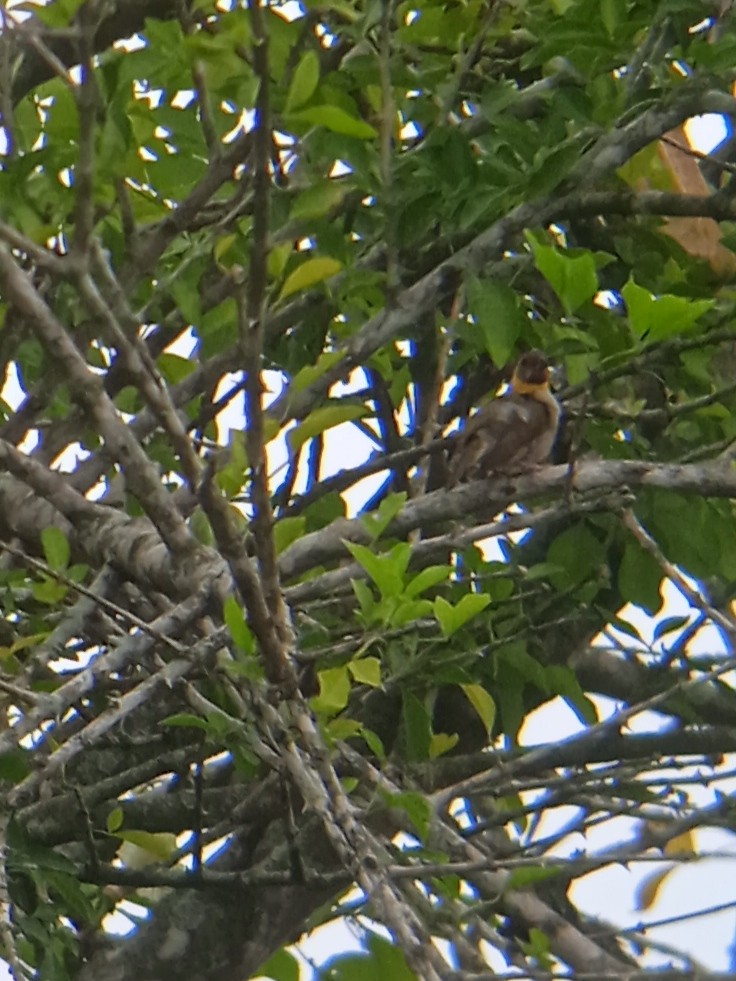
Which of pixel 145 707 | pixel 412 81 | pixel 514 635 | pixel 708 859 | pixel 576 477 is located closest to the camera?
pixel 708 859

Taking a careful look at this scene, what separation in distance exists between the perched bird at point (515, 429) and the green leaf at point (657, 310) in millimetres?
945

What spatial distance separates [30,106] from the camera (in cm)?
286

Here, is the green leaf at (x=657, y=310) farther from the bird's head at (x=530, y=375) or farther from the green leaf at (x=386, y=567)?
the bird's head at (x=530, y=375)

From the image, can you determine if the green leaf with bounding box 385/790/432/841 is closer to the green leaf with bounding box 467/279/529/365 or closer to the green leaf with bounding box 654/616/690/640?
the green leaf with bounding box 467/279/529/365

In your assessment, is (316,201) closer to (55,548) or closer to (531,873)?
(55,548)

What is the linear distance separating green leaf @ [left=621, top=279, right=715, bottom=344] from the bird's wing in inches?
39.2

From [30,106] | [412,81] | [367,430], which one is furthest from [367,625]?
[367,430]

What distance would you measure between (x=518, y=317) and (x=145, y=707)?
124 cm

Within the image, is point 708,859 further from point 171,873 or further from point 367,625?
point 171,873

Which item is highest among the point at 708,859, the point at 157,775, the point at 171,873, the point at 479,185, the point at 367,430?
the point at 367,430

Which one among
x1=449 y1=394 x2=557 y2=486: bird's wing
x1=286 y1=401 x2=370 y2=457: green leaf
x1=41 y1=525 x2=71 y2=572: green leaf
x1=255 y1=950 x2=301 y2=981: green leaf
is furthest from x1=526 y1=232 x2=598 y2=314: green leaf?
x1=255 y1=950 x2=301 y2=981: green leaf

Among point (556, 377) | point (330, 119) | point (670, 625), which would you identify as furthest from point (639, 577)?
point (330, 119)

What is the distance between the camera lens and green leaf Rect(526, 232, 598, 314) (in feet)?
6.93

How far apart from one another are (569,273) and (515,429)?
131 centimetres
